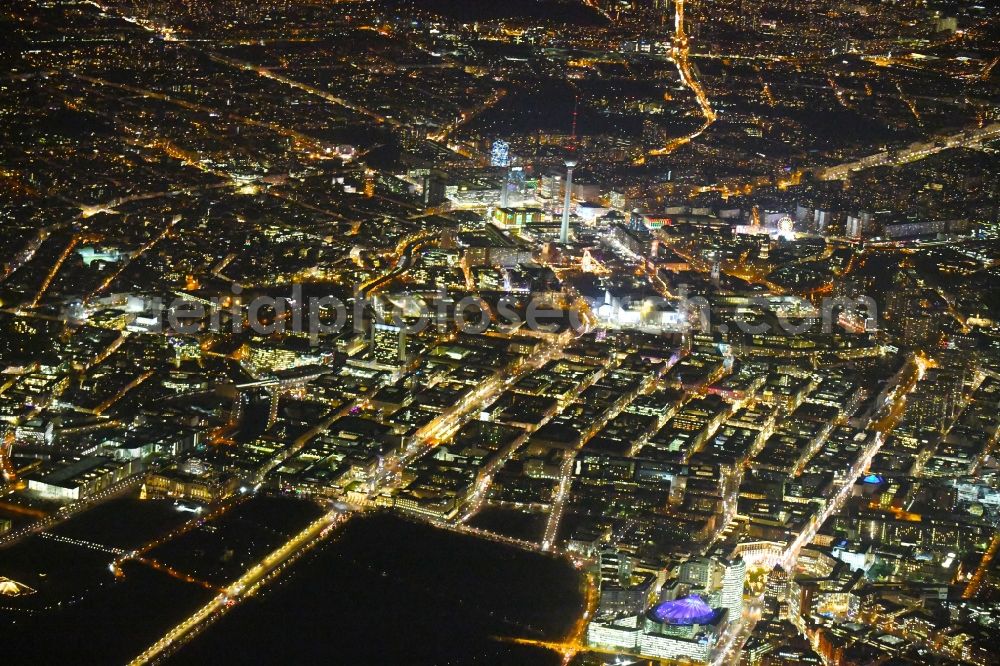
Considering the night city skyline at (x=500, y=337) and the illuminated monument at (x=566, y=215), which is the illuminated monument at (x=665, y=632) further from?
the illuminated monument at (x=566, y=215)

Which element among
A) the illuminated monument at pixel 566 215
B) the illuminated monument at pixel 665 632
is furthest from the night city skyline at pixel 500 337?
the illuminated monument at pixel 566 215

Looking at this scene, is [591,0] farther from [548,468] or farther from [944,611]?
[944,611]

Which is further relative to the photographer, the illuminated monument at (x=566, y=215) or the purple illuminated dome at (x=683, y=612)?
the illuminated monument at (x=566, y=215)

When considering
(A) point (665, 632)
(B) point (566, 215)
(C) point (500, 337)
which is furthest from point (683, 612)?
(B) point (566, 215)

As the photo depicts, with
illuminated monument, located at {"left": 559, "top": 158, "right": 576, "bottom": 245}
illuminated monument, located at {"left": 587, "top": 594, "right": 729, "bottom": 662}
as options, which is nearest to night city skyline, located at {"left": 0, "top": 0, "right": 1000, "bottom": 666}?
illuminated monument, located at {"left": 587, "top": 594, "right": 729, "bottom": 662}

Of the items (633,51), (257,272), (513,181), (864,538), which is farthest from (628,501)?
(633,51)

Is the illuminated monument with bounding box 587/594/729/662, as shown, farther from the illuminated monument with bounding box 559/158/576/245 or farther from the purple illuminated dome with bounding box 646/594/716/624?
the illuminated monument with bounding box 559/158/576/245
